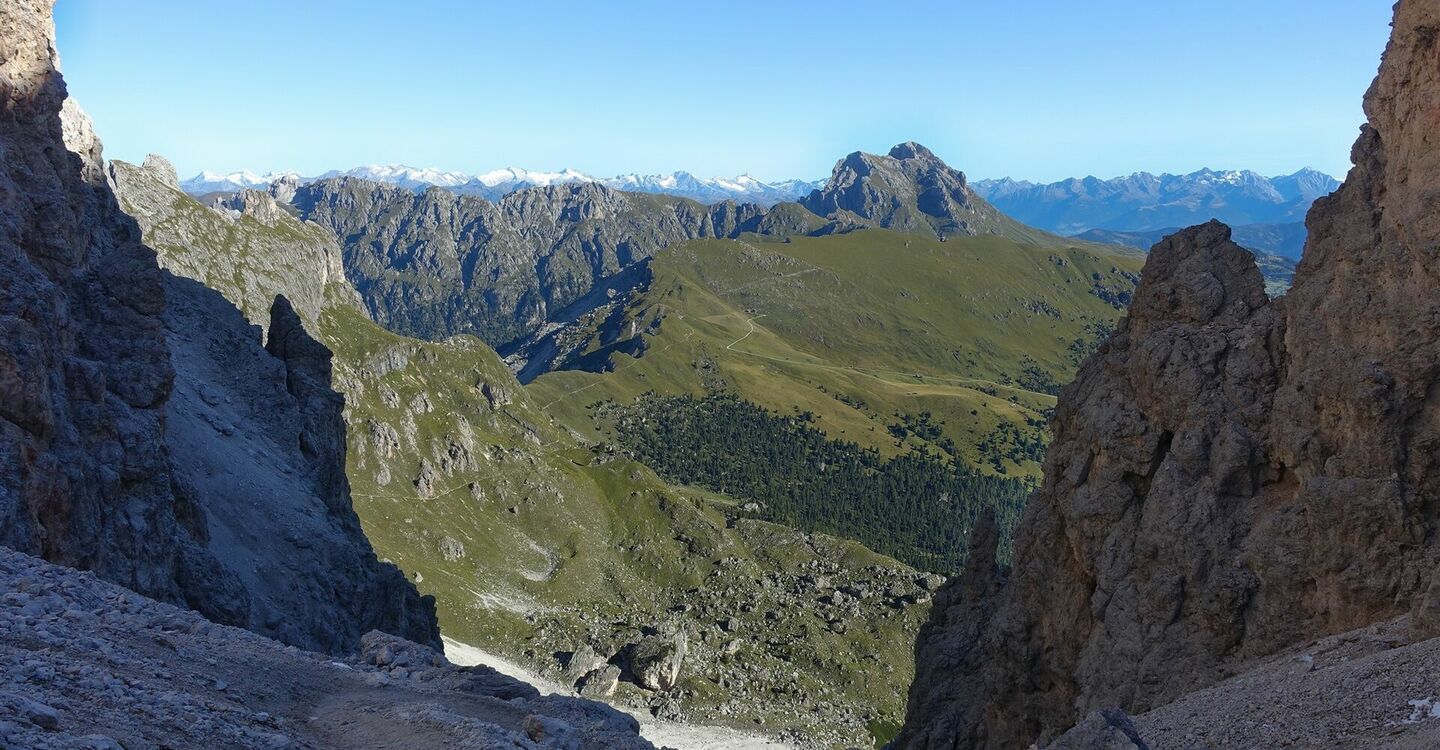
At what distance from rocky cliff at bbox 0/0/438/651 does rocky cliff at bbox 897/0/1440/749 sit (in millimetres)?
48461

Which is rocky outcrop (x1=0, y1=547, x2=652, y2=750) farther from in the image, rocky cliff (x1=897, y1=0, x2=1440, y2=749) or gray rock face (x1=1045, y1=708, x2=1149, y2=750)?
rocky cliff (x1=897, y1=0, x2=1440, y2=749)

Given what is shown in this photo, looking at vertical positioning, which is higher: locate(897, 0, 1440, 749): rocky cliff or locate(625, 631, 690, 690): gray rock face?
locate(897, 0, 1440, 749): rocky cliff

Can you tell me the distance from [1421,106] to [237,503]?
81.6 meters

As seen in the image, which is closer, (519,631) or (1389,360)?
(1389,360)

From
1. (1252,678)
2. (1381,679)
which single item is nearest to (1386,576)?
(1252,678)

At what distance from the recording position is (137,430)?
187 ft

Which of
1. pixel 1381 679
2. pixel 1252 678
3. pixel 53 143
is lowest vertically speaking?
pixel 1252 678

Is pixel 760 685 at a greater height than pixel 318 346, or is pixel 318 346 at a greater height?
pixel 318 346

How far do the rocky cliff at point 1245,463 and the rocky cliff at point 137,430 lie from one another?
159ft

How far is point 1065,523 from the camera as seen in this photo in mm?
55906

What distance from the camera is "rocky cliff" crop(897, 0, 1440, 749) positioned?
39.2 metres

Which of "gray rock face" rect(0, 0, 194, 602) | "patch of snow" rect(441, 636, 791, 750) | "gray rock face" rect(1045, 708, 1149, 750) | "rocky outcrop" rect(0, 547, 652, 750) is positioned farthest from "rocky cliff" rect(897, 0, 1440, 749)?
"patch of snow" rect(441, 636, 791, 750)

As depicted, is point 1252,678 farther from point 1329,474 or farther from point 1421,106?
point 1421,106

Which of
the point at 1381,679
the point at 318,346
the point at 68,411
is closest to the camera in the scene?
the point at 1381,679
